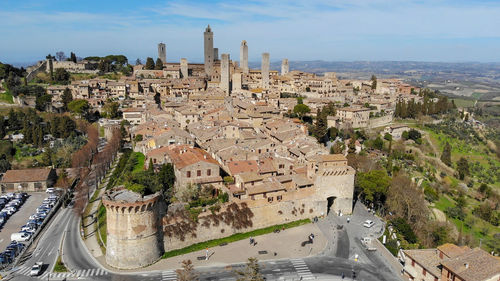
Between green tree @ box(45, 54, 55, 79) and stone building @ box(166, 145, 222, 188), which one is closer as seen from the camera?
stone building @ box(166, 145, 222, 188)

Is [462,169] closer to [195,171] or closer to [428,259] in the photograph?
[428,259]

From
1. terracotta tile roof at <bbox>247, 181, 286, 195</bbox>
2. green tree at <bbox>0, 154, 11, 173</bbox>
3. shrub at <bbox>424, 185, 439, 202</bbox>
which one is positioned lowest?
shrub at <bbox>424, 185, 439, 202</bbox>

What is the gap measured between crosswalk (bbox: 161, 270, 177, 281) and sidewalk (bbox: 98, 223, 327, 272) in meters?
0.57

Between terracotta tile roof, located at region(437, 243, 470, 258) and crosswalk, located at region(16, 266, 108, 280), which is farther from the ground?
terracotta tile roof, located at region(437, 243, 470, 258)

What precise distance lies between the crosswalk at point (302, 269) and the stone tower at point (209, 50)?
7231 centimetres

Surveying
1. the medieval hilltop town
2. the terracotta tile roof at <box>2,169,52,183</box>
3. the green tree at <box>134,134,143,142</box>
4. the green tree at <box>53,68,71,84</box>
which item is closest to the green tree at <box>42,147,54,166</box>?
the medieval hilltop town

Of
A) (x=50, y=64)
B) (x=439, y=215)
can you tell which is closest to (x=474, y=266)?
(x=439, y=215)

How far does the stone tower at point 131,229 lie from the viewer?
1105 inches

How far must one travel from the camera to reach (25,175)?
47250mm

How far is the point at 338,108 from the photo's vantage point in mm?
73188

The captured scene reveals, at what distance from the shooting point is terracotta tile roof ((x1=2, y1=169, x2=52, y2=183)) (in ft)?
153

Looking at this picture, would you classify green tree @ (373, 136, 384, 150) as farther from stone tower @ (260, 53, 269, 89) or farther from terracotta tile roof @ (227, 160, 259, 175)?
stone tower @ (260, 53, 269, 89)

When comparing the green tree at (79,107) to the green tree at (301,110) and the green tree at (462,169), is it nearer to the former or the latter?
the green tree at (301,110)

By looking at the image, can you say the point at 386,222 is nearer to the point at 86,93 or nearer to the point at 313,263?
the point at 313,263
